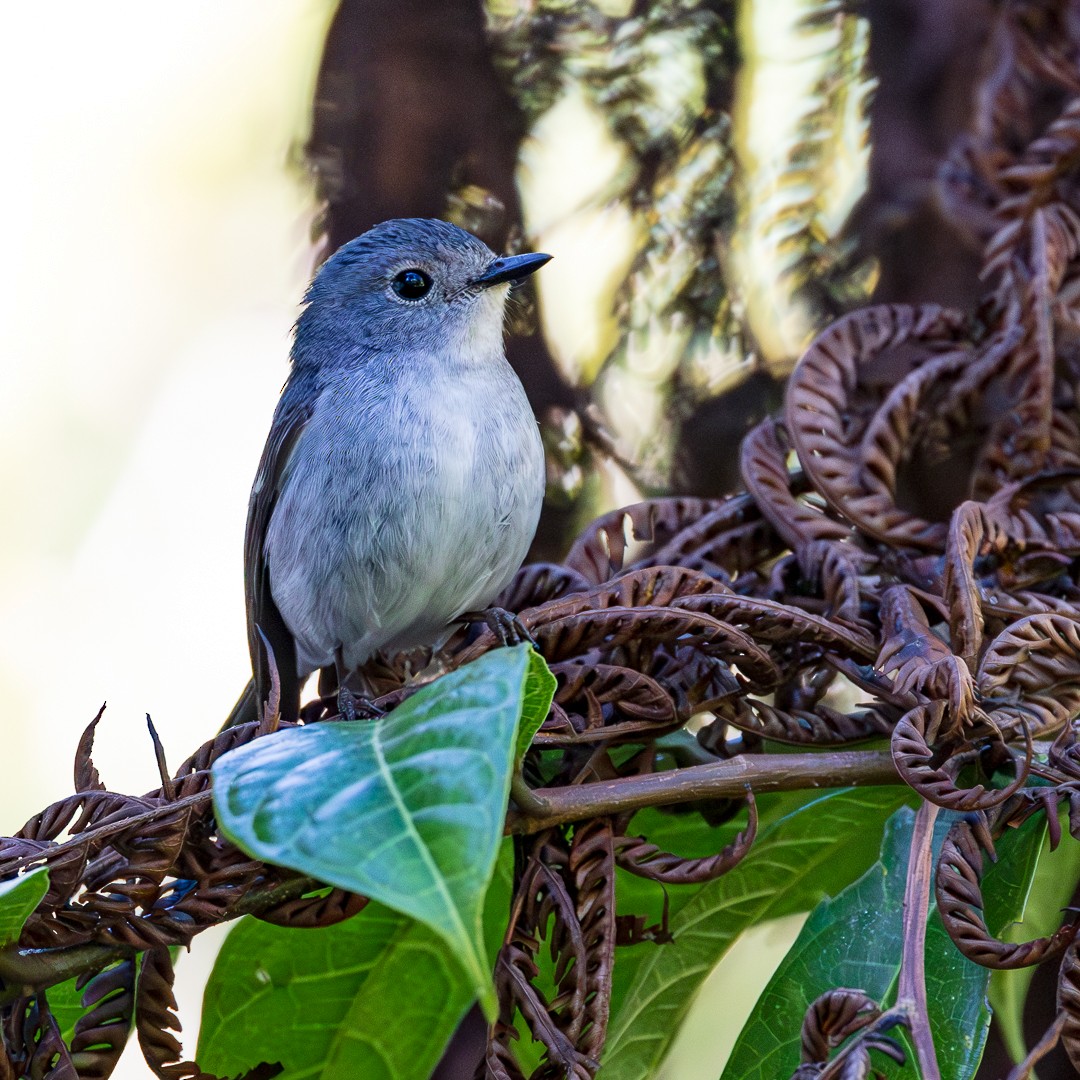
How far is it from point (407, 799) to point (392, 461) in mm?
1236

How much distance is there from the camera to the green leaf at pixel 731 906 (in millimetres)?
1418

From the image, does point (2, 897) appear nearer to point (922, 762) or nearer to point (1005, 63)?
point (922, 762)

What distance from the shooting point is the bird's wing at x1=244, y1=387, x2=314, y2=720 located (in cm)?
227

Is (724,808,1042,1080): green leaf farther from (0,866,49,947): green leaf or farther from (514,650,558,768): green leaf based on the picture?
(0,866,49,947): green leaf

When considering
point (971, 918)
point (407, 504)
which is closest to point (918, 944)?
point (971, 918)

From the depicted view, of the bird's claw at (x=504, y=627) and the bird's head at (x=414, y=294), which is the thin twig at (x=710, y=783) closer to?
the bird's claw at (x=504, y=627)

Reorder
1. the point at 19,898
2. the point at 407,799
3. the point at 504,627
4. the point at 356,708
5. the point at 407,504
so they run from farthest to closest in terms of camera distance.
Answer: the point at 407,504, the point at 504,627, the point at 356,708, the point at 19,898, the point at 407,799

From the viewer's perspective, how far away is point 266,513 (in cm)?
235

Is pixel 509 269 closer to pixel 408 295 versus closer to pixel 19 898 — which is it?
pixel 408 295

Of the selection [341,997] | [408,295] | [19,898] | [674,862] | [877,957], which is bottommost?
[341,997]

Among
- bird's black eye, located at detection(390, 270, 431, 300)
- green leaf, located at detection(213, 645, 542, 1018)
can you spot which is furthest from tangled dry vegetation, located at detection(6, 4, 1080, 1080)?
bird's black eye, located at detection(390, 270, 431, 300)

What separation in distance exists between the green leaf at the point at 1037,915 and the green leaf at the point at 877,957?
31 mm

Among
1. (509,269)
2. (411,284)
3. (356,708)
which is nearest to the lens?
(356,708)

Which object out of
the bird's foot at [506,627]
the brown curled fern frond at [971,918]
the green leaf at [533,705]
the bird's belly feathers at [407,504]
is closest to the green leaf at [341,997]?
the bird's foot at [506,627]
